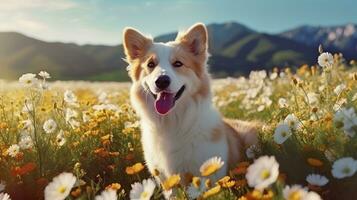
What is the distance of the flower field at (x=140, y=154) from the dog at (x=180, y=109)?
28cm

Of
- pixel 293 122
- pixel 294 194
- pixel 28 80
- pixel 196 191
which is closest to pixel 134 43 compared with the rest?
pixel 28 80

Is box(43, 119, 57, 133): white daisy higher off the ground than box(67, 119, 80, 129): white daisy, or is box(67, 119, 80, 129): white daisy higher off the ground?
box(43, 119, 57, 133): white daisy

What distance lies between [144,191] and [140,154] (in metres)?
3.37

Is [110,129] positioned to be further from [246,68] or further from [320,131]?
[246,68]

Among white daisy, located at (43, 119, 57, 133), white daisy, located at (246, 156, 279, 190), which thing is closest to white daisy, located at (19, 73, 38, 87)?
white daisy, located at (43, 119, 57, 133)

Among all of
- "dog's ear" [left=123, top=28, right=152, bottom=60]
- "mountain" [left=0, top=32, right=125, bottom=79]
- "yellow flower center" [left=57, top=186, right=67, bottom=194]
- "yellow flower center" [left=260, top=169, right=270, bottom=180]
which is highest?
"dog's ear" [left=123, top=28, right=152, bottom=60]

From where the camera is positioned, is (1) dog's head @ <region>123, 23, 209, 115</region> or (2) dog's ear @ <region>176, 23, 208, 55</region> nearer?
(1) dog's head @ <region>123, 23, 209, 115</region>

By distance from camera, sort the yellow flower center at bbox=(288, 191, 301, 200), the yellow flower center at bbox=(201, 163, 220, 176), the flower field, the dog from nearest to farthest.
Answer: the yellow flower center at bbox=(288, 191, 301, 200) < the yellow flower center at bbox=(201, 163, 220, 176) < the flower field < the dog

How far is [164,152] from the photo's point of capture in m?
5.93

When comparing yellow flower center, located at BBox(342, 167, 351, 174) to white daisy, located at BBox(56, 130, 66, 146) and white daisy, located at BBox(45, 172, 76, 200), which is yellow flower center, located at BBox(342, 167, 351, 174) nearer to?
white daisy, located at BBox(45, 172, 76, 200)

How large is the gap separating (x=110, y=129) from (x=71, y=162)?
1.13 m

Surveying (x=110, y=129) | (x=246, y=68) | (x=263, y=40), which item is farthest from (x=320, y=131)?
(x=263, y=40)

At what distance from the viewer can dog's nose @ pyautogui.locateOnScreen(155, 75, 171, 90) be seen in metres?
5.55

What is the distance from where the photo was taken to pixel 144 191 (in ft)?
11.6
